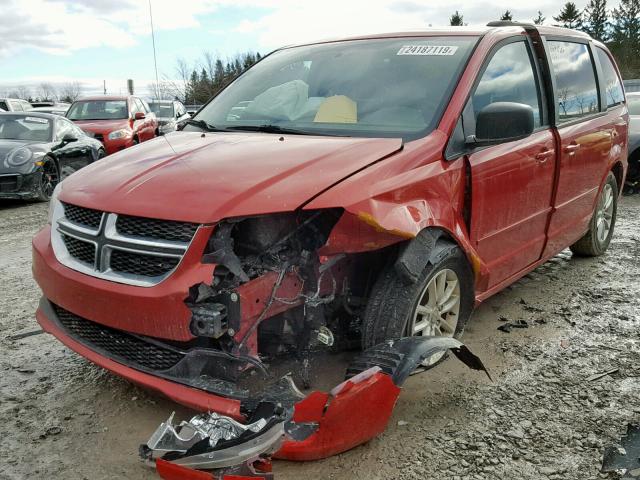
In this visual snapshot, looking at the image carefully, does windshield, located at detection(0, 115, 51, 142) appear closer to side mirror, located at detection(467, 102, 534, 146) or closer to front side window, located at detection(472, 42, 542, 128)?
front side window, located at detection(472, 42, 542, 128)

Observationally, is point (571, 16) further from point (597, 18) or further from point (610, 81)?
point (610, 81)

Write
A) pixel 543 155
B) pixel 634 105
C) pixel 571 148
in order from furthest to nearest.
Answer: pixel 634 105, pixel 571 148, pixel 543 155

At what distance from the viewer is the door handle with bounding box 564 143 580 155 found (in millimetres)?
3963

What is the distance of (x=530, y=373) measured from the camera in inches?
125

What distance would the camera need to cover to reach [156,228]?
7.82 feet

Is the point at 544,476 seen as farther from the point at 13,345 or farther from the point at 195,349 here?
the point at 13,345

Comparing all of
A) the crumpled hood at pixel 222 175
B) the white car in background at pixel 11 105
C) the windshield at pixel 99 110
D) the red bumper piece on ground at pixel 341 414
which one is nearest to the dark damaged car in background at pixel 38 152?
the windshield at pixel 99 110

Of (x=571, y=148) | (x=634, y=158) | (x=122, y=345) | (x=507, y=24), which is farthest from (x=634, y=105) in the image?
(x=122, y=345)

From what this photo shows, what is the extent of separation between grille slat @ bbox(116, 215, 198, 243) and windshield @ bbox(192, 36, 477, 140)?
1064mm

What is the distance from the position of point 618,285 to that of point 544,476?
9.18 feet

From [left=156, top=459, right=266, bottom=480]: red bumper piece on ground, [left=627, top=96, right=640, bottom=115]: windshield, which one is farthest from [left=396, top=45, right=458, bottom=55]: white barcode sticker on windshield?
[left=627, top=96, right=640, bottom=115]: windshield

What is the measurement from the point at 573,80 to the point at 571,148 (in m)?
0.62

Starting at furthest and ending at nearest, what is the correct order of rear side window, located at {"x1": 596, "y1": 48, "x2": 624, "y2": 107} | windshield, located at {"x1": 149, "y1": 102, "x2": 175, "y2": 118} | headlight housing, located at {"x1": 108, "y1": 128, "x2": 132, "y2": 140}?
1. windshield, located at {"x1": 149, "y1": 102, "x2": 175, "y2": 118}
2. headlight housing, located at {"x1": 108, "y1": 128, "x2": 132, "y2": 140}
3. rear side window, located at {"x1": 596, "y1": 48, "x2": 624, "y2": 107}

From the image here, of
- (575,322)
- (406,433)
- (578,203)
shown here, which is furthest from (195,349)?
(578,203)
